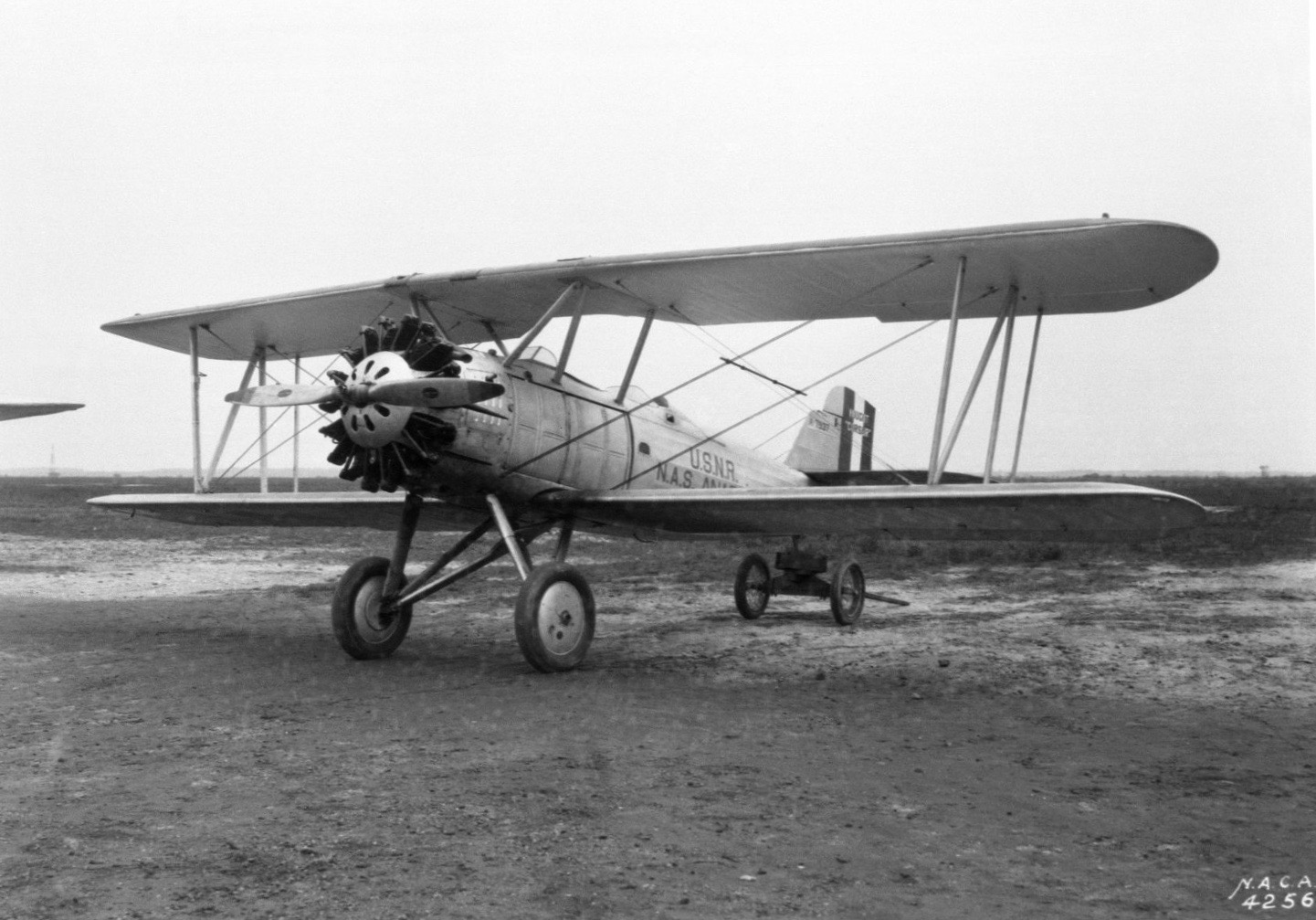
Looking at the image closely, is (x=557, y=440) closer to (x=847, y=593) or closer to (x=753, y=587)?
(x=753, y=587)

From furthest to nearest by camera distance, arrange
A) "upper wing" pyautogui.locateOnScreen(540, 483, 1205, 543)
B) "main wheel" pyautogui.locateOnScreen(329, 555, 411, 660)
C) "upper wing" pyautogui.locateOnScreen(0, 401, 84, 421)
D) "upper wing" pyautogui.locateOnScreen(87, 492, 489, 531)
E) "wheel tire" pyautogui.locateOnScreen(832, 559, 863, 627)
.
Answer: "upper wing" pyautogui.locateOnScreen(0, 401, 84, 421) → "wheel tire" pyautogui.locateOnScreen(832, 559, 863, 627) → "upper wing" pyautogui.locateOnScreen(87, 492, 489, 531) → "main wheel" pyautogui.locateOnScreen(329, 555, 411, 660) → "upper wing" pyautogui.locateOnScreen(540, 483, 1205, 543)

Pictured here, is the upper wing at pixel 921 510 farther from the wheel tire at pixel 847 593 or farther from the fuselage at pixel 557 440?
the wheel tire at pixel 847 593

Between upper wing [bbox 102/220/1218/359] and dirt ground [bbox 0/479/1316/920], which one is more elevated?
upper wing [bbox 102/220/1218/359]

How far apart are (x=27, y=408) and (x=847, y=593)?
696 inches

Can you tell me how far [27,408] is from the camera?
70.7 ft

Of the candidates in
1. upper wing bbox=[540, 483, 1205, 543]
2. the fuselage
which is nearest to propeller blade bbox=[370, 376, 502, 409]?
the fuselage

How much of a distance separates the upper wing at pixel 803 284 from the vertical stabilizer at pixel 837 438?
436 centimetres

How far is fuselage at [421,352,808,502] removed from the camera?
798 centimetres

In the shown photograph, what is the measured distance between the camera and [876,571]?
58.0 ft

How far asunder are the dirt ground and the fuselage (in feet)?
4.77

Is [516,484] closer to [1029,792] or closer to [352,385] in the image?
[352,385]

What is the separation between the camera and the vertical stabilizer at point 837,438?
13.9 metres

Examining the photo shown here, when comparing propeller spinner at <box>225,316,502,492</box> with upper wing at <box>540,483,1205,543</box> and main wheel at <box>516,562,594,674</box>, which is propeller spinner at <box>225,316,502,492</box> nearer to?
main wheel at <box>516,562,594,674</box>

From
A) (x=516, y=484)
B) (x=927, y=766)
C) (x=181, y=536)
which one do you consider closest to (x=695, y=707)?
(x=927, y=766)
